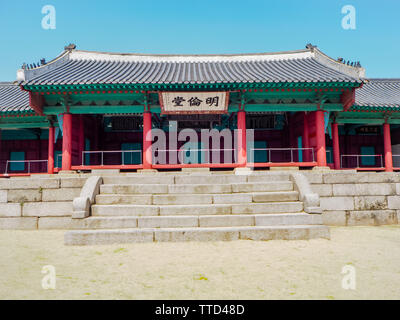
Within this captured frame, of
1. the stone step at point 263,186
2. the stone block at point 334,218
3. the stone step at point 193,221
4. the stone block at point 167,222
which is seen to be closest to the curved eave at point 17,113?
the stone step at point 193,221

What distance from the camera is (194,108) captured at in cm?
993

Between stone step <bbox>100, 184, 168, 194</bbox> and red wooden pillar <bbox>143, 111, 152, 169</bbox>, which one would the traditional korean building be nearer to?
red wooden pillar <bbox>143, 111, 152, 169</bbox>

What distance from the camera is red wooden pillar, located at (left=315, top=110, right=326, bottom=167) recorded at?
32.3 feet

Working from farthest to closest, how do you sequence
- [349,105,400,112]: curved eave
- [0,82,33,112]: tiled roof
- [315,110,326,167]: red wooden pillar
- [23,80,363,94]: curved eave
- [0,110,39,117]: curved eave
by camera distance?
1. [349,105,400,112]: curved eave
2. [0,82,33,112]: tiled roof
3. [0,110,39,117]: curved eave
4. [315,110,326,167]: red wooden pillar
5. [23,80,363,94]: curved eave

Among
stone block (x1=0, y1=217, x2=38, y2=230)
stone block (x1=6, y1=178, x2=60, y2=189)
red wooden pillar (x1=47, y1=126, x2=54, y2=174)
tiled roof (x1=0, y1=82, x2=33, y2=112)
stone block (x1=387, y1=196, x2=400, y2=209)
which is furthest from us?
red wooden pillar (x1=47, y1=126, x2=54, y2=174)

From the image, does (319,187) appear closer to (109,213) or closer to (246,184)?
(246,184)

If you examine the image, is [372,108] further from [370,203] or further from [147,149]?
[147,149]

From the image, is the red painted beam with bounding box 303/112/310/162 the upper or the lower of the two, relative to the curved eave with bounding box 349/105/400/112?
lower

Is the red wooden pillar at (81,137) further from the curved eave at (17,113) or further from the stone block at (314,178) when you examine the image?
the stone block at (314,178)

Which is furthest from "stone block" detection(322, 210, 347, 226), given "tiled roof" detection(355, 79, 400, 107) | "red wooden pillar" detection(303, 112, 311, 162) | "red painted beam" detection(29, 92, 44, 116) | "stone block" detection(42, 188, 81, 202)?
"red painted beam" detection(29, 92, 44, 116)

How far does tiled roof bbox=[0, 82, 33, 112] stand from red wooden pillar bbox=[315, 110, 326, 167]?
1242 centimetres

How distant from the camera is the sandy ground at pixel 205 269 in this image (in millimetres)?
3100
